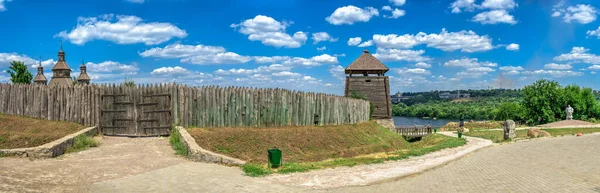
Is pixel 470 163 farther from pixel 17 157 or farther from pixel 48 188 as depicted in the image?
pixel 17 157

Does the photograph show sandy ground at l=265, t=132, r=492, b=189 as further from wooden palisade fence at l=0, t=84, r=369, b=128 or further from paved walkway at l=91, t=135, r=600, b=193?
wooden palisade fence at l=0, t=84, r=369, b=128

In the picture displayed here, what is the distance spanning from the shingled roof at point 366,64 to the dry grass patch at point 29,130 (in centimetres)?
2618

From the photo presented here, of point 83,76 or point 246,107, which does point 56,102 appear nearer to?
point 246,107

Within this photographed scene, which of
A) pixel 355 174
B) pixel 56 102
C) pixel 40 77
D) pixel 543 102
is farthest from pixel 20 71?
pixel 543 102

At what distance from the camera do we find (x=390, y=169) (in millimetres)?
12812

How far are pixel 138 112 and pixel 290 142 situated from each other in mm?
6452

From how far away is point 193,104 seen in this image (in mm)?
17750

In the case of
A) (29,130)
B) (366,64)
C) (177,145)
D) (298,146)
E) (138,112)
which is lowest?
(298,146)

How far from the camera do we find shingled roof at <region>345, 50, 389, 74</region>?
1547 inches

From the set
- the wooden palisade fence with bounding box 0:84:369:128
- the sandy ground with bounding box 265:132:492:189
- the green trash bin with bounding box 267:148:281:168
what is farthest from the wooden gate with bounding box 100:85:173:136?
the sandy ground with bounding box 265:132:492:189

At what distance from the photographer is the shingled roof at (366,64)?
39281 mm

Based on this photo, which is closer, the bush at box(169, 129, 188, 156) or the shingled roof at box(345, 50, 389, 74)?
the bush at box(169, 129, 188, 156)

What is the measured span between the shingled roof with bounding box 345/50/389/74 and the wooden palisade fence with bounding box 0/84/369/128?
19003 millimetres

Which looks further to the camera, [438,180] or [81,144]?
[81,144]
